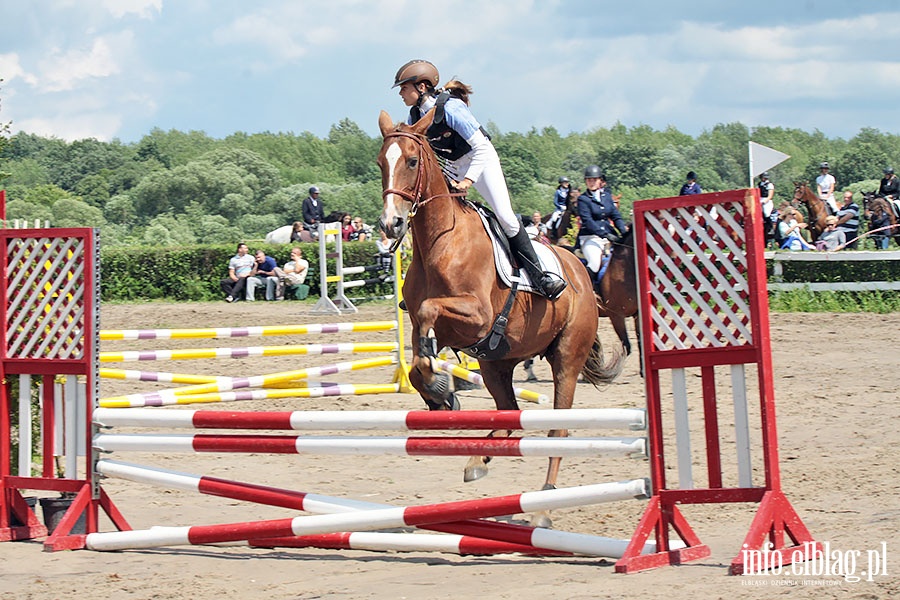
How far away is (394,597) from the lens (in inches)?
172

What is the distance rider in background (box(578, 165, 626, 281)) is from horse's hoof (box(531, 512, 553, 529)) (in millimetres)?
5812

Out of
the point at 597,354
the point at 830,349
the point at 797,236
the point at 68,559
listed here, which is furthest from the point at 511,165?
the point at 68,559

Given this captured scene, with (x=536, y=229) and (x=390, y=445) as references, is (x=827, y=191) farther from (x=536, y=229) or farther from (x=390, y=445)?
(x=390, y=445)

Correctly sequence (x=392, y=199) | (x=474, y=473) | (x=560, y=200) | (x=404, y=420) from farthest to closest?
(x=560, y=200) → (x=474, y=473) → (x=392, y=199) → (x=404, y=420)

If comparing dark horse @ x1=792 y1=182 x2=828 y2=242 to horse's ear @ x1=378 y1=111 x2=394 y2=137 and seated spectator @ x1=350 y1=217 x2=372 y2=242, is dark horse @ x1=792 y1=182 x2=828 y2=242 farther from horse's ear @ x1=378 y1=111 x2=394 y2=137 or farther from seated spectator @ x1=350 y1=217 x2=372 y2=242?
horse's ear @ x1=378 y1=111 x2=394 y2=137

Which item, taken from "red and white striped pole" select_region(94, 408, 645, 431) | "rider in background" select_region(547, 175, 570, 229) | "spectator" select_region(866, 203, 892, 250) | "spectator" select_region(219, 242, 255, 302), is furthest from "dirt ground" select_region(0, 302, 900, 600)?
"spectator" select_region(219, 242, 255, 302)

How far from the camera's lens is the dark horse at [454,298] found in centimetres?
602

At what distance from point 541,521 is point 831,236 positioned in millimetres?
16558

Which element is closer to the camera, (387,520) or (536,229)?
(387,520)

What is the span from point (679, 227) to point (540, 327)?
2.15m

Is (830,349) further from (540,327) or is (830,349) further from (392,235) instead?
(392,235)

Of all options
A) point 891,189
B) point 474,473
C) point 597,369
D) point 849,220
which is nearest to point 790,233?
point 849,220

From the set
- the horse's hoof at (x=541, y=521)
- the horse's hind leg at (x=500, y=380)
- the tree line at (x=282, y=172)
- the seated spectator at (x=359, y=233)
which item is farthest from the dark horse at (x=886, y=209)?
the horse's hoof at (x=541, y=521)

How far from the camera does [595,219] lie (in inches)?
448
